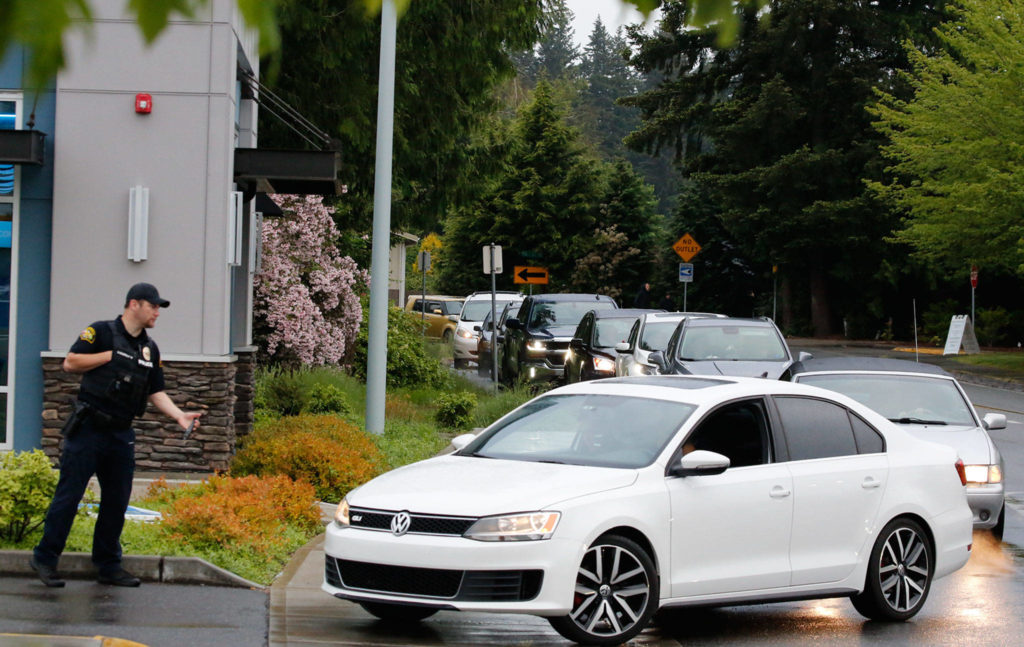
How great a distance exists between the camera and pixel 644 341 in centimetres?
2091

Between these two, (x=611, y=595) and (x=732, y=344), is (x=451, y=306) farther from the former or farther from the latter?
(x=611, y=595)

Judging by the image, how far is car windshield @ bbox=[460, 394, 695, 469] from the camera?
25.5 ft

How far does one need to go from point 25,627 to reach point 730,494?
3856 mm

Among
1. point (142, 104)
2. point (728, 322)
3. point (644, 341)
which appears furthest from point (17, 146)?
point (644, 341)

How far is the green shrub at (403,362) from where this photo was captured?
78.7 ft

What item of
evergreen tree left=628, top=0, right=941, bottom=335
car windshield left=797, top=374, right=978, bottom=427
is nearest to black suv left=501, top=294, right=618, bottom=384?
car windshield left=797, top=374, right=978, bottom=427

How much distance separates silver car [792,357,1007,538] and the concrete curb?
6.09 meters

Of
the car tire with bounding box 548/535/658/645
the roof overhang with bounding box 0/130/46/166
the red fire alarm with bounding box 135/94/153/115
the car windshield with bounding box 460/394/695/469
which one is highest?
the red fire alarm with bounding box 135/94/153/115

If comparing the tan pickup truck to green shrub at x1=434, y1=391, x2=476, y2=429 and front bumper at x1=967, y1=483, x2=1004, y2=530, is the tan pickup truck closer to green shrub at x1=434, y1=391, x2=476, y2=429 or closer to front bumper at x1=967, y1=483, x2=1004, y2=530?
green shrub at x1=434, y1=391, x2=476, y2=429

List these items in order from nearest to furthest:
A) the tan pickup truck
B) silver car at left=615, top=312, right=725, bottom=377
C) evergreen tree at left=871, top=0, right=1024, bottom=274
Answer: silver car at left=615, top=312, right=725, bottom=377 < evergreen tree at left=871, top=0, right=1024, bottom=274 < the tan pickup truck

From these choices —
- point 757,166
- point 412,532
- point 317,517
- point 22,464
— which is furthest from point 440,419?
point 757,166

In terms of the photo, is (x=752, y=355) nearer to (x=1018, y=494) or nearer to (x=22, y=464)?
(x=1018, y=494)

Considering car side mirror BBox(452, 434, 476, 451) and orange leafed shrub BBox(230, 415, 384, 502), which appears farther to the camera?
orange leafed shrub BBox(230, 415, 384, 502)

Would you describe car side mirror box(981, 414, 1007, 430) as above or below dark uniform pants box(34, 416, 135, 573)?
A: above
